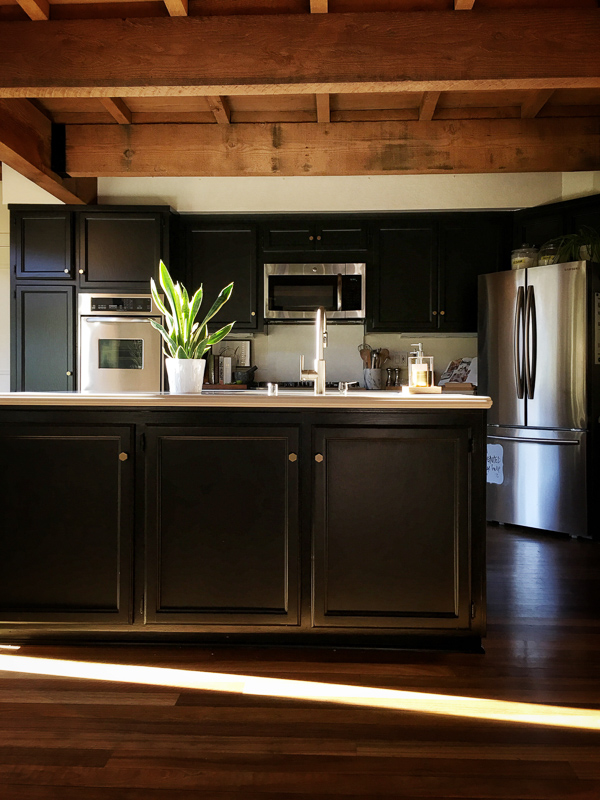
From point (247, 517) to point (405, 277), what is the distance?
10.5 feet

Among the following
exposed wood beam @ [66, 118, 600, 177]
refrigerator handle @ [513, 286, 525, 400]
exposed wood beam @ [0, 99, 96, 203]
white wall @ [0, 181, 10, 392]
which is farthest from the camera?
white wall @ [0, 181, 10, 392]

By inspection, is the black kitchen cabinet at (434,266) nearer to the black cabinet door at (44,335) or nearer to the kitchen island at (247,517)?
the black cabinet door at (44,335)

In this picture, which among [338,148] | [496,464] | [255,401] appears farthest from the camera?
[496,464]

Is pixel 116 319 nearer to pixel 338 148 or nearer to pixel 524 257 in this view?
pixel 338 148

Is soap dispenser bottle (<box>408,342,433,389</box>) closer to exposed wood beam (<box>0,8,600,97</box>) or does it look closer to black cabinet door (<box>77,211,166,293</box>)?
exposed wood beam (<box>0,8,600,97</box>)

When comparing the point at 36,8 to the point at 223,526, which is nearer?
the point at 223,526

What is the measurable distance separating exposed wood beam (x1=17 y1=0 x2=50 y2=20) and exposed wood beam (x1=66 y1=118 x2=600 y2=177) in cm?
137

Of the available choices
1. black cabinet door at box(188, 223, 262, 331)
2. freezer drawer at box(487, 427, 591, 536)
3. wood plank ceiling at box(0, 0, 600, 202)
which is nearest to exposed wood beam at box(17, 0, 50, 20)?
wood plank ceiling at box(0, 0, 600, 202)

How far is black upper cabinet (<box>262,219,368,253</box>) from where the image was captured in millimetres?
4945

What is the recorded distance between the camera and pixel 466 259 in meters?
4.89

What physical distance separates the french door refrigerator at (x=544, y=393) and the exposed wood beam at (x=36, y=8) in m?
3.12

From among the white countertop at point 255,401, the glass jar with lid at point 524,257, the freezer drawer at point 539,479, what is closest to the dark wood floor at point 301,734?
the white countertop at point 255,401

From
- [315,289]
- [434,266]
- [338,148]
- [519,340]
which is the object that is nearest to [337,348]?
[315,289]

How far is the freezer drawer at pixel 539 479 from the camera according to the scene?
4.08 m
